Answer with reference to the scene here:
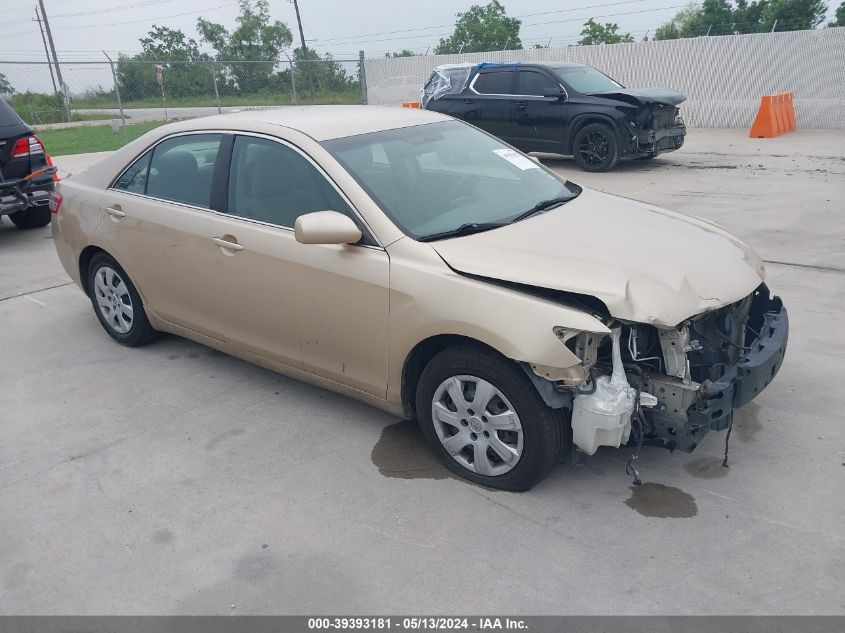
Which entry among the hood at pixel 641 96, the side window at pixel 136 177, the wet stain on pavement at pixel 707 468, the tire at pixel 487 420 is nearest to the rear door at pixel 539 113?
the hood at pixel 641 96

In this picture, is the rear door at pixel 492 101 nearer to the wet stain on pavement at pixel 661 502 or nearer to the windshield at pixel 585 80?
the windshield at pixel 585 80

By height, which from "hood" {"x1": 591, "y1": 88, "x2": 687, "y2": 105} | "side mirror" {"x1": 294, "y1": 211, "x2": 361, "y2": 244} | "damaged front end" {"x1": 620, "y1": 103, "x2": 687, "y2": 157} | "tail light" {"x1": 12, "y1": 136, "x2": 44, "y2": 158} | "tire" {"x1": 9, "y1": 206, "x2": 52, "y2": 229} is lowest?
"tire" {"x1": 9, "y1": 206, "x2": 52, "y2": 229}

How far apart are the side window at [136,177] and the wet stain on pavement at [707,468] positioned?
12.2ft

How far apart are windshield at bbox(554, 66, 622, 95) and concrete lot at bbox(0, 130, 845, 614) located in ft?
27.5

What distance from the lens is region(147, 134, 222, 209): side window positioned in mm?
4479

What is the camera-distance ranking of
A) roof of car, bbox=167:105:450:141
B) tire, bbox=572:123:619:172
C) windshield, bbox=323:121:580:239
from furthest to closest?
1. tire, bbox=572:123:619:172
2. roof of car, bbox=167:105:450:141
3. windshield, bbox=323:121:580:239

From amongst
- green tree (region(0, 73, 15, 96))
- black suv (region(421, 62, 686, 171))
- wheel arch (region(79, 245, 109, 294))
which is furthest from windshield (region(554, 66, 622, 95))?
green tree (region(0, 73, 15, 96))

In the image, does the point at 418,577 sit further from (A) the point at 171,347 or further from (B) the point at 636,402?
(A) the point at 171,347

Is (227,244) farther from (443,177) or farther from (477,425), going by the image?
(477,425)

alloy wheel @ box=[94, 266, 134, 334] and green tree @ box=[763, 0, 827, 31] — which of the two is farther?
green tree @ box=[763, 0, 827, 31]

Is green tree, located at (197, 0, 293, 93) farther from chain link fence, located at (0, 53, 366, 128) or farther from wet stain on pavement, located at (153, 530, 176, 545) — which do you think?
wet stain on pavement, located at (153, 530, 176, 545)

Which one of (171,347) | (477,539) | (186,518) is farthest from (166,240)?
(477,539)

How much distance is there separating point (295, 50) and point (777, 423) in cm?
5031

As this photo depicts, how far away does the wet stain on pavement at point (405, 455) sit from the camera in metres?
3.70
